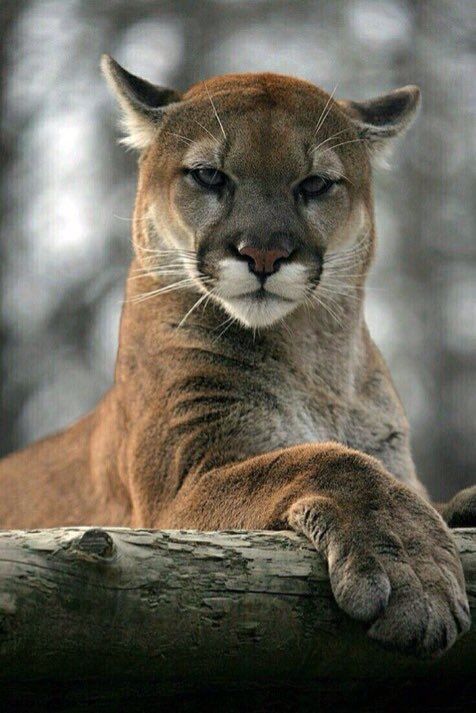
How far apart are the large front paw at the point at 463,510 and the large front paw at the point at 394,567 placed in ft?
2.26

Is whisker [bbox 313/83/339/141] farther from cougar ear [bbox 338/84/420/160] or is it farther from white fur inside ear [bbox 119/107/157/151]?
white fur inside ear [bbox 119/107/157/151]

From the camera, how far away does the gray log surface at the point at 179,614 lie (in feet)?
8.55

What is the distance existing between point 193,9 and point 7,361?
365 cm

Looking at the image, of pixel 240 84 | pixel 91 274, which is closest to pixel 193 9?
pixel 91 274

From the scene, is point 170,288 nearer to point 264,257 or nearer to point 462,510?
point 264,257

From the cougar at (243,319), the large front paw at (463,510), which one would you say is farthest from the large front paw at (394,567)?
the large front paw at (463,510)

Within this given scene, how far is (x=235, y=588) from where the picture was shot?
280 cm

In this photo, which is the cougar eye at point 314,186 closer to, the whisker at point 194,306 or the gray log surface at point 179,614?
the whisker at point 194,306

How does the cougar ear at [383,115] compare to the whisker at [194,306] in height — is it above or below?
above

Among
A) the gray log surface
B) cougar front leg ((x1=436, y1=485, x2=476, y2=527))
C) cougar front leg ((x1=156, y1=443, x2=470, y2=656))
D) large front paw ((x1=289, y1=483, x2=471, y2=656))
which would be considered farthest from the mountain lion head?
the gray log surface

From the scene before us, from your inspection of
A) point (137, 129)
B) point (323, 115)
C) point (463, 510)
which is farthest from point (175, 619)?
point (137, 129)

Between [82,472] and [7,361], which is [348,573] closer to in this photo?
[82,472]

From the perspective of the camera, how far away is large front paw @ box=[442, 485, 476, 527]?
3.80m

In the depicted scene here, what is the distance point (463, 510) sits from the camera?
150 inches
